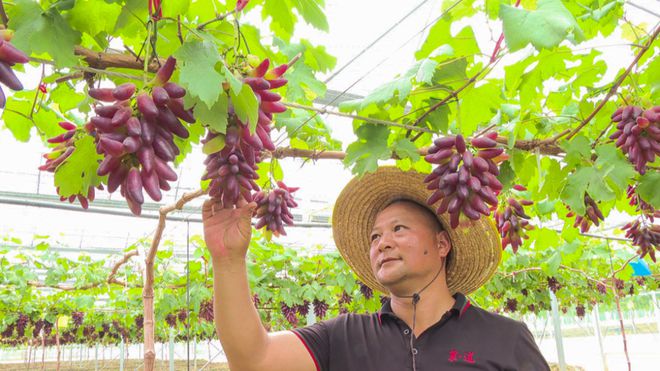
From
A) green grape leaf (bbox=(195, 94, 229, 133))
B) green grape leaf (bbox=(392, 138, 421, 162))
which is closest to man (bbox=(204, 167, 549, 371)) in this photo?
green grape leaf (bbox=(392, 138, 421, 162))

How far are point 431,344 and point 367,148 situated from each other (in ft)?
2.46

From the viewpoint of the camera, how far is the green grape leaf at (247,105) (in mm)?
1062

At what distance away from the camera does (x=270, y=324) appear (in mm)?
11875

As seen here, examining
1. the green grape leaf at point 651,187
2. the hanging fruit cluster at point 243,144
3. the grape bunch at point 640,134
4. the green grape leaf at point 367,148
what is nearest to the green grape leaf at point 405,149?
the green grape leaf at point 367,148

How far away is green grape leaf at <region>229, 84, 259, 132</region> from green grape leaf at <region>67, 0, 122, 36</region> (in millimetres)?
370

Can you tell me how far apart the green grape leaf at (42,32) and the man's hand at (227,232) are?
2.19ft

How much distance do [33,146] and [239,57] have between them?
28.4 feet

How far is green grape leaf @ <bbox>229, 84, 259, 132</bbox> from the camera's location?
106cm

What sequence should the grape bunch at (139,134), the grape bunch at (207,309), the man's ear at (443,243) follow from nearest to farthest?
the grape bunch at (139,134) < the man's ear at (443,243) < the grape bunch at (207,309)

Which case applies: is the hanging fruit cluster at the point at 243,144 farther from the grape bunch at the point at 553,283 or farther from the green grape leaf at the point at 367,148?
the grape bunch at the point at 553,283

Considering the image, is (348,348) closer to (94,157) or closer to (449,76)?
(449,76)

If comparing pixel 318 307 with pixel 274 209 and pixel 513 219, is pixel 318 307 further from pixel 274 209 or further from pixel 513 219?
pixel 274 209

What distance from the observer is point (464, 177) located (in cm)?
171

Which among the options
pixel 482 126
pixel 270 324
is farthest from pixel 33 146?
pixel 482 126
